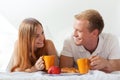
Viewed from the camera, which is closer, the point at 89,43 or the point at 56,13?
the point at 89,43

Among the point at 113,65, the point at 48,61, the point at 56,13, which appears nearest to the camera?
the point at 48,61

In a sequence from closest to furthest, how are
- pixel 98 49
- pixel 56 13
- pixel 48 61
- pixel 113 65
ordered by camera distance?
1. pixel 48 61
2. pixel 113 65
3. pixel 98 49
4. pixel 56 13

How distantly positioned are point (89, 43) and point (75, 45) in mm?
83

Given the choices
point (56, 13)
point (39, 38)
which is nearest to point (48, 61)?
point (39, 38)

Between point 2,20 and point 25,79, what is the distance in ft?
2.82

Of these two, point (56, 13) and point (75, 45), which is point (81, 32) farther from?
point (56, 13)

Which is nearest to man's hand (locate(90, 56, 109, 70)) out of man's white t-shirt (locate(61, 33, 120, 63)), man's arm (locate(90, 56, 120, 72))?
man's arm (locate(90, 56, 120, 72))

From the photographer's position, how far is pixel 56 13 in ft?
6.22

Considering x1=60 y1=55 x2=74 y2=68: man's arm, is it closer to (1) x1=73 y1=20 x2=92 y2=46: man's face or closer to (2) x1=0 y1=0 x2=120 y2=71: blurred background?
(1) x1=73 y1=20 x2=92 y2=46: man's face

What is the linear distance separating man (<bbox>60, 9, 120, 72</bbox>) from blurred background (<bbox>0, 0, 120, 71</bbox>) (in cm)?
27

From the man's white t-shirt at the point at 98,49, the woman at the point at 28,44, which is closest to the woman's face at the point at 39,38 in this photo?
the woman at the point at 28,44

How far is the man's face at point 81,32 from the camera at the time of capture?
5.04ft

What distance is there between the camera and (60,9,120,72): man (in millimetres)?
1542

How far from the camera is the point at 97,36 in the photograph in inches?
63.7
